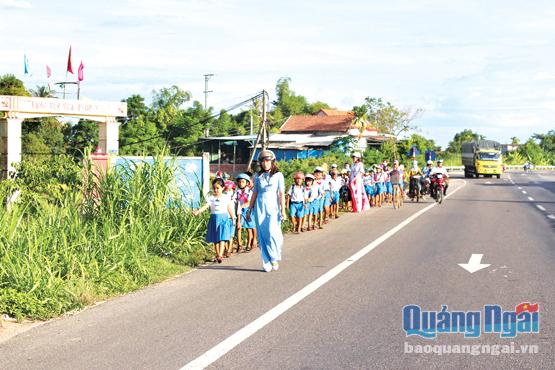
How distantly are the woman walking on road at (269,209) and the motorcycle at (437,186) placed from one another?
17748 mm

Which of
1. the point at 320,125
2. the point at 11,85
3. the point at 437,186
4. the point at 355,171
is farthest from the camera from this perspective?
the point at 320,125

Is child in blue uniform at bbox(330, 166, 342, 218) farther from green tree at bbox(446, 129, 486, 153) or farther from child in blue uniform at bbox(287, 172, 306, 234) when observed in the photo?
green tree at bbox(446, 129, 486, 153)

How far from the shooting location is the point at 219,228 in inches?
485

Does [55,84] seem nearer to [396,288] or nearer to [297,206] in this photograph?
[297,206]

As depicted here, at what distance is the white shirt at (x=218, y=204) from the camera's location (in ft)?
40.8

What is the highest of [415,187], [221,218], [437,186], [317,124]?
[317,124]

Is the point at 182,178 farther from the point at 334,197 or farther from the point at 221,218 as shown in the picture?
the point at 334,197

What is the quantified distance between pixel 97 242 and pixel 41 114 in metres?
21.5

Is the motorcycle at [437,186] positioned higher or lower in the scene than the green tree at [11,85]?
lower

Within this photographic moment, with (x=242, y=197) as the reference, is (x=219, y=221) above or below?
below

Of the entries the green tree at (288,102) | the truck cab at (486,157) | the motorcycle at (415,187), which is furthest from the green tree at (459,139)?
the motorcycle at (415,187)

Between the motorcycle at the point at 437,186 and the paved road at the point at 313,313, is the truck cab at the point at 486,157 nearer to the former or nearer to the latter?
the motorcycle at the point at 437,186

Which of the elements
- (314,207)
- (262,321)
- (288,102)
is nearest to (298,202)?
(314,207)

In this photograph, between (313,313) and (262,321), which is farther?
(313,313)
